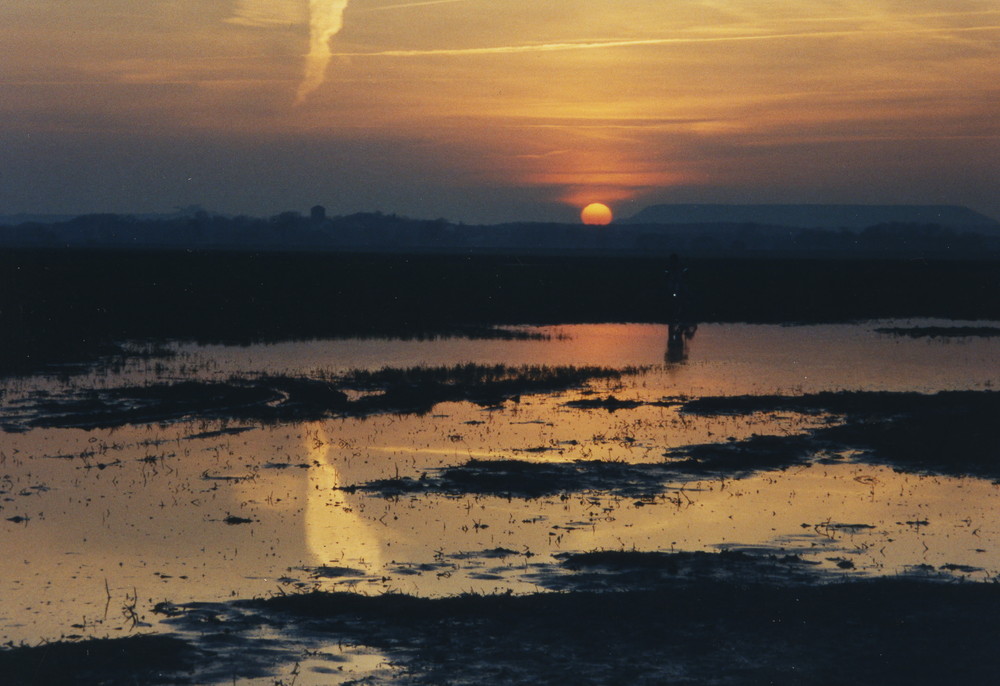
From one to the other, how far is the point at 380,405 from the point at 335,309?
29.3 meters

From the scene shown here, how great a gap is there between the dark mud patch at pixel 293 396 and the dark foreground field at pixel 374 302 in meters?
7.63

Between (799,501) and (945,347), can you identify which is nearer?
(799,501)

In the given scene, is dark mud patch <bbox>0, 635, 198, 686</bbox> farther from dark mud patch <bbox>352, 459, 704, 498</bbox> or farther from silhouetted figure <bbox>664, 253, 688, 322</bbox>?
silhouetted figure <bbox>664, 253, 688, 322</bbox>

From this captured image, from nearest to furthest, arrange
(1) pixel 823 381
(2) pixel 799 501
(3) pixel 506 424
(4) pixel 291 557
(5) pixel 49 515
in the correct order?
(4) pixel 291 557 < (5) pixel 49 515 < (2) pixel 799 501 < (3) pixel 506 424 < (1) pixel 823 381

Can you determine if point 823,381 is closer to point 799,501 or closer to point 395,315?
point 799,501

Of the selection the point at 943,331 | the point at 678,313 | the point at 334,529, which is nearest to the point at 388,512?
the point at 334,529

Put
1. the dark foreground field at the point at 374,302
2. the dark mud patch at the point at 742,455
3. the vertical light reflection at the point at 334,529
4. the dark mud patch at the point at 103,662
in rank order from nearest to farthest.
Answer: the dark mud patch at the point at 103,662
the vertical light reflection at the point at 334,529
the dark mud patch at the point at 742,455
the dark foreground field at the point at 374,302

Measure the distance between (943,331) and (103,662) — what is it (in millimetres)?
39608

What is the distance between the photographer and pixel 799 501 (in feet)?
48.1

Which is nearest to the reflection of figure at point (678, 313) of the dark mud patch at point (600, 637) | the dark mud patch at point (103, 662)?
the dark mud patch at point (600, 637)

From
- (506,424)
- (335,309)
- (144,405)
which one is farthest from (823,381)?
(335,309)

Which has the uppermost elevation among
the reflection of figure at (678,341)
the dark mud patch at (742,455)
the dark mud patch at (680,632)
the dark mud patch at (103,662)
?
the reflection of figure at (678,341)

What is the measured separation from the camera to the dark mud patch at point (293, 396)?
69.6ft

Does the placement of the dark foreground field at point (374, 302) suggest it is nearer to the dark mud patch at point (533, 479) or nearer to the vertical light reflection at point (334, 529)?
the vertical light reflection at point (334, 529)
